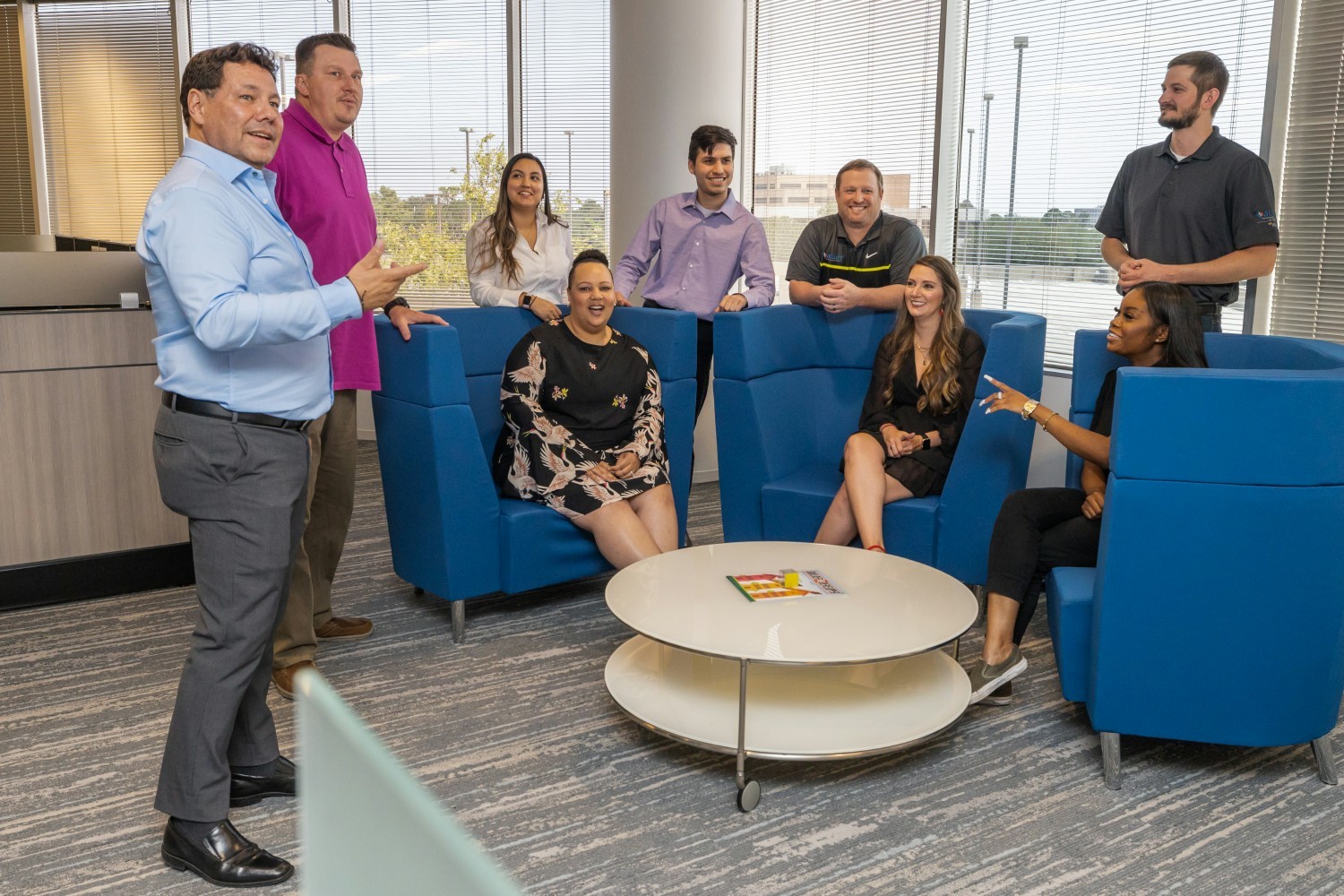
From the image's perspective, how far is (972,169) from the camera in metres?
5.38

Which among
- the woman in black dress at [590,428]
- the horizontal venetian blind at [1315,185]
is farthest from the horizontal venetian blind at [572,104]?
the horizontal venetian blind at [1315,185]

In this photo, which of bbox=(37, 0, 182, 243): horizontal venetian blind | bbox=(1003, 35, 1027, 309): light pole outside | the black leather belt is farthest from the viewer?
bbox=(37, 0, 182, 243): horizontal venetian blind

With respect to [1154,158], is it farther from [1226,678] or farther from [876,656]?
[876,656]

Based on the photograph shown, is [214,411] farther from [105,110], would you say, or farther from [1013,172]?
[105,110]

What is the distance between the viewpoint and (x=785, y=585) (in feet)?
10.1

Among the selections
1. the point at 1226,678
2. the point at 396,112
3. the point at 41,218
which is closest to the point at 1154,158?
the point at 1226,678

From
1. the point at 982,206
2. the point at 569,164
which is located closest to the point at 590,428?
the point at 982,206

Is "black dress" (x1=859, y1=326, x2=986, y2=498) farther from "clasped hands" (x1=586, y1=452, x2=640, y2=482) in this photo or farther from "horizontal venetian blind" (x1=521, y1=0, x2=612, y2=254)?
"horizontal venetian blind" (x1=521, y1=0, x2=612, y2=254)

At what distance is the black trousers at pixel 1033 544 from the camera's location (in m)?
3.21

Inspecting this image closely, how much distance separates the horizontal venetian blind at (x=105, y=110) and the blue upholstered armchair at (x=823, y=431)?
5737 mm

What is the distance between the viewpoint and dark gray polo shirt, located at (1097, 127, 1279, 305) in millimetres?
3732

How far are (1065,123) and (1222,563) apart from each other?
2920mm

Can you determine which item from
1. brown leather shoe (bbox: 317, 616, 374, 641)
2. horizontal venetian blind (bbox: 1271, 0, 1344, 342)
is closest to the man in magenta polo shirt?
brown leather shoe (bbox: 317, 616, 374, 641)

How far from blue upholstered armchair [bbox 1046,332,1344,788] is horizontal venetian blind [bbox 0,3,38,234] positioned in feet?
29.0
